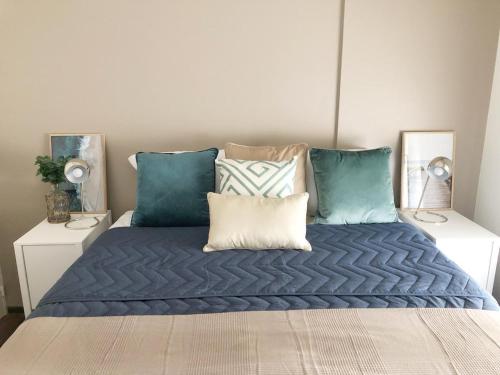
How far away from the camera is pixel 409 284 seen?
1.65 m

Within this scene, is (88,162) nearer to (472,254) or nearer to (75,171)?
(75,171)

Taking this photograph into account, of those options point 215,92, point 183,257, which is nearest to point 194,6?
point 215,92

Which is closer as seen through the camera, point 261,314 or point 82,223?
point 261,314

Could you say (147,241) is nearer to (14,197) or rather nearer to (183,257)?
(183,257)

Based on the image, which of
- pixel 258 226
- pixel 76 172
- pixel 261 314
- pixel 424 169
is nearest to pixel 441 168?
pixel 424 169

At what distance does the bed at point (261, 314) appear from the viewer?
1.19 meters

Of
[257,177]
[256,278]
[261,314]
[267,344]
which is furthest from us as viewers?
[257,177]

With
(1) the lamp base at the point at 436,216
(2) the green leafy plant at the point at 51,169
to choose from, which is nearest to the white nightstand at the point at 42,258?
(2) the green leafy plant at the point at 51,169

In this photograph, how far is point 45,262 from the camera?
2.20 m

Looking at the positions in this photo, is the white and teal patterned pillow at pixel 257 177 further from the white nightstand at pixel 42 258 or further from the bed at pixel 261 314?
the white nightstand at pixel 42 258

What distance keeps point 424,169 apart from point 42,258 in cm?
229

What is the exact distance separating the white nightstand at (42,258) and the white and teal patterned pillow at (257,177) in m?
0.83

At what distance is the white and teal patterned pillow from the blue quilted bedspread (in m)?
0.31

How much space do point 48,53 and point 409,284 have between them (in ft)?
7.55
